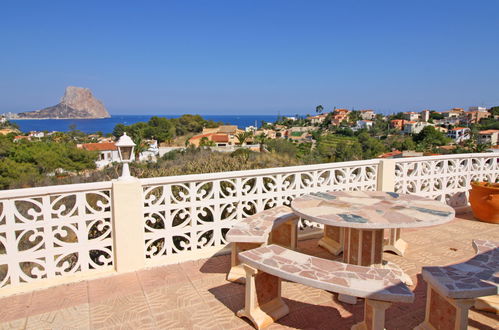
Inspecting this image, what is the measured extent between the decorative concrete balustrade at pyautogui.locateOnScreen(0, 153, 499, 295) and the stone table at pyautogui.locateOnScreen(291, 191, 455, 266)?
2.85ft

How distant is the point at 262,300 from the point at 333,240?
1674mm

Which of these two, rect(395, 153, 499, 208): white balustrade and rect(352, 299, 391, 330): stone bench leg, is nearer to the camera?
rect(352, 299, 391, 330): stone bench leg

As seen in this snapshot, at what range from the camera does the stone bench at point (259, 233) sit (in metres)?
2.97

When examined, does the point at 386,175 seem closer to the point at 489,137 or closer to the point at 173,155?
the point at 173,155

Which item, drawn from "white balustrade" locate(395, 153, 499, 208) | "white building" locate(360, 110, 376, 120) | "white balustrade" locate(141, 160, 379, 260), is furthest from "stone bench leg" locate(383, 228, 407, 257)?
"white building" locate(360, 110, 376, 120)

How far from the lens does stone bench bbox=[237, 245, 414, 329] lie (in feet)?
6.32

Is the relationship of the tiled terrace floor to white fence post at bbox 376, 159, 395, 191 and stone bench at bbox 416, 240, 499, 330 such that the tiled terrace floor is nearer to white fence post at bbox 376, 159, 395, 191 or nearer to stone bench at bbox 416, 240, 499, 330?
stone bench at bbox 416, 240, 499, 330

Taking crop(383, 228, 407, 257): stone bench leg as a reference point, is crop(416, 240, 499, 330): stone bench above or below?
above

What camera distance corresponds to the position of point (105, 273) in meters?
3.27

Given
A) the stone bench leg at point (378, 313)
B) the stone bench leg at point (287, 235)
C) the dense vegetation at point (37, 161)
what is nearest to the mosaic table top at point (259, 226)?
the stone bench leg at point (287, 235)

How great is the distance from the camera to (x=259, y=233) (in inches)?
119

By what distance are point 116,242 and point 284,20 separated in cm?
3371

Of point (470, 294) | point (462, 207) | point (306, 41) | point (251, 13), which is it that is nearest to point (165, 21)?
point (251, 13)

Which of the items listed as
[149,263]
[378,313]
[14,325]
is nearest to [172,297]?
[149,263]
